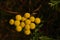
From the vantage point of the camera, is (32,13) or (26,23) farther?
(32,13)

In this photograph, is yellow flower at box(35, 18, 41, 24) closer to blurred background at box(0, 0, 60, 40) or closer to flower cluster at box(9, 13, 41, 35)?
flower cluster at box(9, 13, 41, 35)

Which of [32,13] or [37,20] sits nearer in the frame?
[37,20]

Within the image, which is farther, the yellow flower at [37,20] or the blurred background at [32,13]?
the blurred background at [32,13]

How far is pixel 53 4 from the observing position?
1.88 m

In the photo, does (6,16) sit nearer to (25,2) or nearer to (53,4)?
(25,2)

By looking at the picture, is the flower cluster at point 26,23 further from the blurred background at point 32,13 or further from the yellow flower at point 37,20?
the blurred background at point 32,13

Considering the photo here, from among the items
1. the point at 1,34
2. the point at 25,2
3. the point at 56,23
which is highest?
the point at 25,2

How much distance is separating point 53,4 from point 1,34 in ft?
2.13

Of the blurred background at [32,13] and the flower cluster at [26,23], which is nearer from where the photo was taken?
the flower cluster at [26,23]

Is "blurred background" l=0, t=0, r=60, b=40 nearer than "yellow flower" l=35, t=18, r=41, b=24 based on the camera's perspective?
No

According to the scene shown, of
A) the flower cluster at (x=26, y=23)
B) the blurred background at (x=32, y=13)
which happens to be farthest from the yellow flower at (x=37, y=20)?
the blurred background at (x=32, y=13)

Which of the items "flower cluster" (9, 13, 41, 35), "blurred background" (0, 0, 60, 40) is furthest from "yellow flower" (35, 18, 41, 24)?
"blurred background" (0, 0, 60, 40)

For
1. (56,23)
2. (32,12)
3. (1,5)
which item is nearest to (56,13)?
(56,23)

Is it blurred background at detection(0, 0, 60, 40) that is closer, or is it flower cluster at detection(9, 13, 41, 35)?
flower cluster at detection(9, 13, 41, 35)
